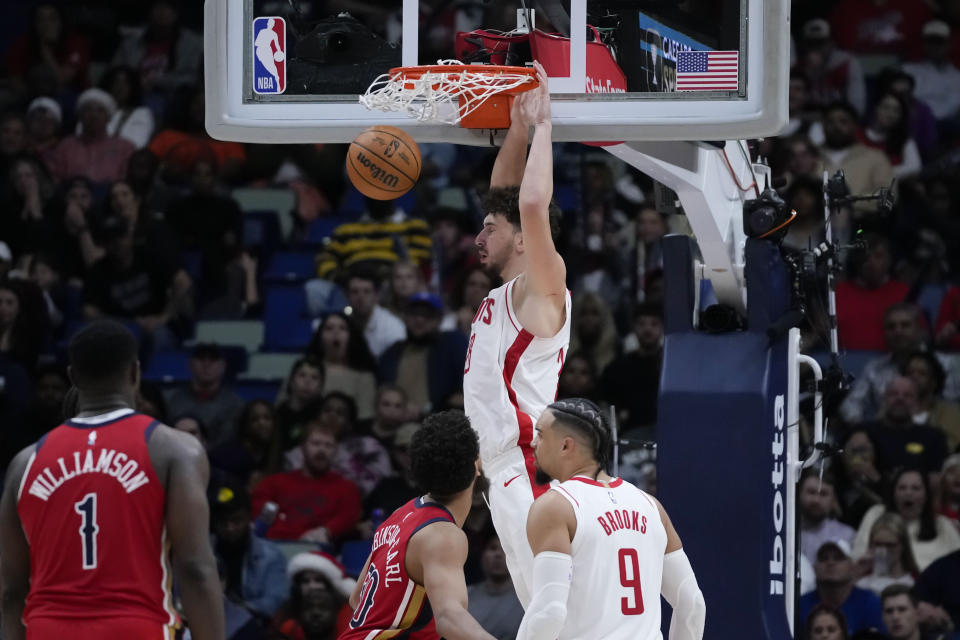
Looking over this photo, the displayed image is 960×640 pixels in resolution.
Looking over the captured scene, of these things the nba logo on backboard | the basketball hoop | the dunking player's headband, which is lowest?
the dunking player's headband

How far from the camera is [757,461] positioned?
6.93m

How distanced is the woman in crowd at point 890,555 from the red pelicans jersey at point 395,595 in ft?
15.1

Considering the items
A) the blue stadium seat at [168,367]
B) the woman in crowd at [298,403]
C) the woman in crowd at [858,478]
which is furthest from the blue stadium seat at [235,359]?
the woman in crowd at [858,478]

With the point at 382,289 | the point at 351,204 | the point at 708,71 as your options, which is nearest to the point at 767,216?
the point at 708,71

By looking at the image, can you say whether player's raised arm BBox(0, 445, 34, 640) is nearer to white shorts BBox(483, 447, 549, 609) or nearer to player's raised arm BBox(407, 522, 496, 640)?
player's raised arm BBox(407, 522, 496, 640)

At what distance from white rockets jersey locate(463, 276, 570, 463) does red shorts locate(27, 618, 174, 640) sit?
1.70m

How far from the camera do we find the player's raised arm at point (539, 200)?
585cm

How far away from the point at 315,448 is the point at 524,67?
14.9 ft

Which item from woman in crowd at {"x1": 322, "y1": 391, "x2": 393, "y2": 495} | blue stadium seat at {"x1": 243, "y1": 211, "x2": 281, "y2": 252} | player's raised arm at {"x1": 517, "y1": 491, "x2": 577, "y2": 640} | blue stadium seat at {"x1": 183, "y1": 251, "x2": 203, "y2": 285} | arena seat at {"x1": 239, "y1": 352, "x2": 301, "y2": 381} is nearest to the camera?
player's raised arm at {"x1": 517, "y1": 491, "x2": 577, "y2": 640}

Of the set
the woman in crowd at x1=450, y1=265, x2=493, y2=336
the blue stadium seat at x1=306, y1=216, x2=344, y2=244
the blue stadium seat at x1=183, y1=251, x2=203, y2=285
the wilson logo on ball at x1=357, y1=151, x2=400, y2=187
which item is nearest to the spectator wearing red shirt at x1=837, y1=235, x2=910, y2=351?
the woman in crowd at x1=450, y1=265, x2=493, y2=336

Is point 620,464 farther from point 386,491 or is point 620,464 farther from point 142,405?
point 142,405

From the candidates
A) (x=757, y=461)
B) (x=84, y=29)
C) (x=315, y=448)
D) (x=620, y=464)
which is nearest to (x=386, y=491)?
(x=315, y=448)

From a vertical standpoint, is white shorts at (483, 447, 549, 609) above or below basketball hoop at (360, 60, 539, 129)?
below

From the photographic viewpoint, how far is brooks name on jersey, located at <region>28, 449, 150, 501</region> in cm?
497
